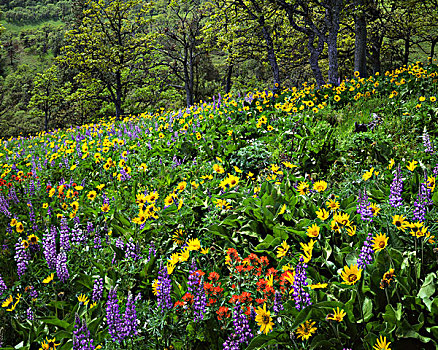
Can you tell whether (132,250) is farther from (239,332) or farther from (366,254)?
(366,254)

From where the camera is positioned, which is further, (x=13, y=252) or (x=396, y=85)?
(x=396, y=85)

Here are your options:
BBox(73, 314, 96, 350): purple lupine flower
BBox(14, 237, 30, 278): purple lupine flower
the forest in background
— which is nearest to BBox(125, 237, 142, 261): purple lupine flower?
BBox(73, 314, 96, 350): purple lupine flower

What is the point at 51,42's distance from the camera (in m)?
71.6

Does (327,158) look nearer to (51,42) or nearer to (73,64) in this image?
(73,64)

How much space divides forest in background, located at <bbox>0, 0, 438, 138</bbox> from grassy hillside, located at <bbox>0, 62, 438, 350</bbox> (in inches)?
203

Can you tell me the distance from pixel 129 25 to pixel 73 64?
17.8ft

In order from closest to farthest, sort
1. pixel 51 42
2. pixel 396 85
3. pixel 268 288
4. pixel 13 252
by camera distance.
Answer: pixel 268 288 → pixel 13 252 → pixel 396 85 → pixel 51 42

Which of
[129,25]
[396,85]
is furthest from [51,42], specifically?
[396,85]

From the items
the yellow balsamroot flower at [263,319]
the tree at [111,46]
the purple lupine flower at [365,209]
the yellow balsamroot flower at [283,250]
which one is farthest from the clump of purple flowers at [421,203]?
the tree at [111,46]

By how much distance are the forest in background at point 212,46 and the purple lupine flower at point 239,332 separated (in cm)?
793

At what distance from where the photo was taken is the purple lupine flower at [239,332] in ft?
5.53

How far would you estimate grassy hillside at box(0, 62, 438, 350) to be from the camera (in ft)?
5.64

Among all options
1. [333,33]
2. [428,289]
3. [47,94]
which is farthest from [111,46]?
[428,289]

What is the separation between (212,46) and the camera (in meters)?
20.4
